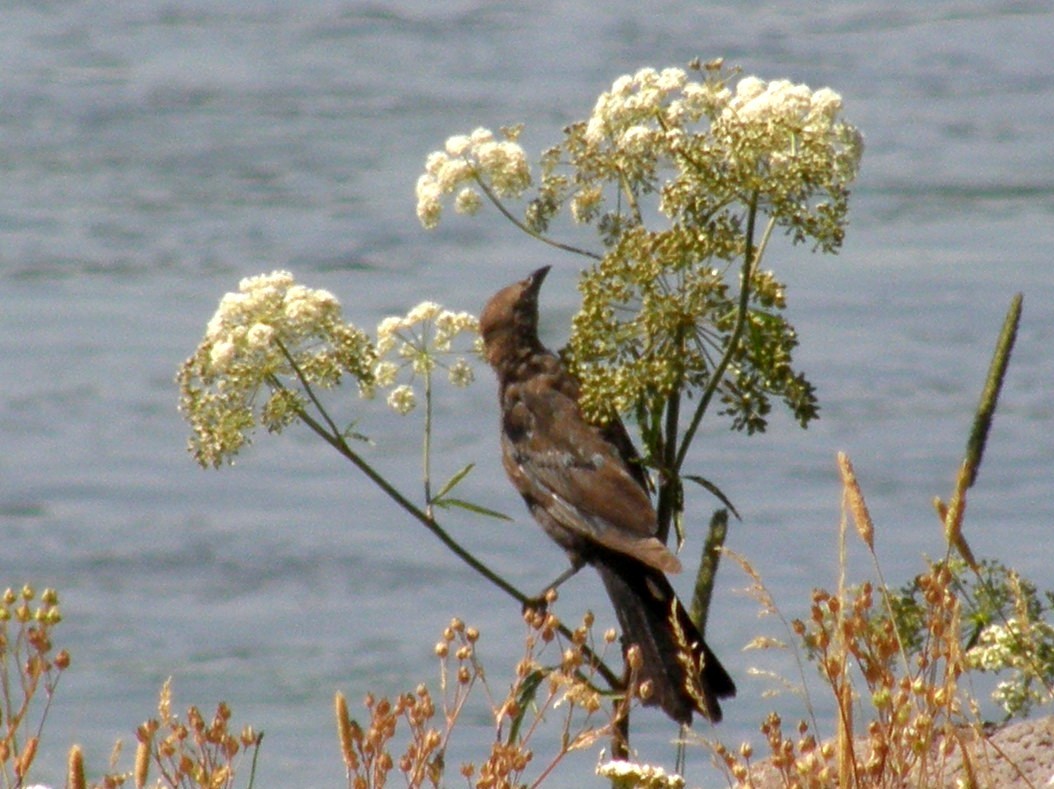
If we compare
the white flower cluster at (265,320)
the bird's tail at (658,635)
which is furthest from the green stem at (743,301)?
the white flower cluster at (265,320)

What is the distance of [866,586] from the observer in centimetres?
252

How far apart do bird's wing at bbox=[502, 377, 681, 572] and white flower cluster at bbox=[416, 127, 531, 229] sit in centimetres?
79

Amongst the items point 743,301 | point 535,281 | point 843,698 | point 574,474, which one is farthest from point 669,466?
point 535,281

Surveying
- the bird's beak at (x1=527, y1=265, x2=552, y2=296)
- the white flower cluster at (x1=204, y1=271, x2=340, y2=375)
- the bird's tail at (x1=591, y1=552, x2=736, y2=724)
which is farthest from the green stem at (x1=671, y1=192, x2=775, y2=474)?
the bird's beak at (x1=527, y1=265, x2=552, y2=296)

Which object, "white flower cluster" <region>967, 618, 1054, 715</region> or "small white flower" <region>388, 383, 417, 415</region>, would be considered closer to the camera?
"white flower cluster" <region>967, 618, 1054, 715</region>

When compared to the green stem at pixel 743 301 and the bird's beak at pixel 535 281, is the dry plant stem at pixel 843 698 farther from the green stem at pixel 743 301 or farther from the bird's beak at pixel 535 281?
the bird's beak at pixel 535 281

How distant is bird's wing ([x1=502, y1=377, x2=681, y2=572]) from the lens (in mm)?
4184

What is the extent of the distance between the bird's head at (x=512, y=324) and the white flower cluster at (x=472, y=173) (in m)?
1.17

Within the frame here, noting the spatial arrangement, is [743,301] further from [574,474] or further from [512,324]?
[512,324]

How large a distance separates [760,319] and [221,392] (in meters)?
1.01

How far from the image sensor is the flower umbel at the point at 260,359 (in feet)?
11.7

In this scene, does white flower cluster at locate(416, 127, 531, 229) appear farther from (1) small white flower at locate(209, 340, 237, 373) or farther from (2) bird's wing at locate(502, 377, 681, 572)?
(2) bird's wing at locate(502, 377, 681, 572)

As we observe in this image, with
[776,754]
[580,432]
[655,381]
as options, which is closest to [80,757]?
[776,754]

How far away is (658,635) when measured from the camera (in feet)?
14.3
